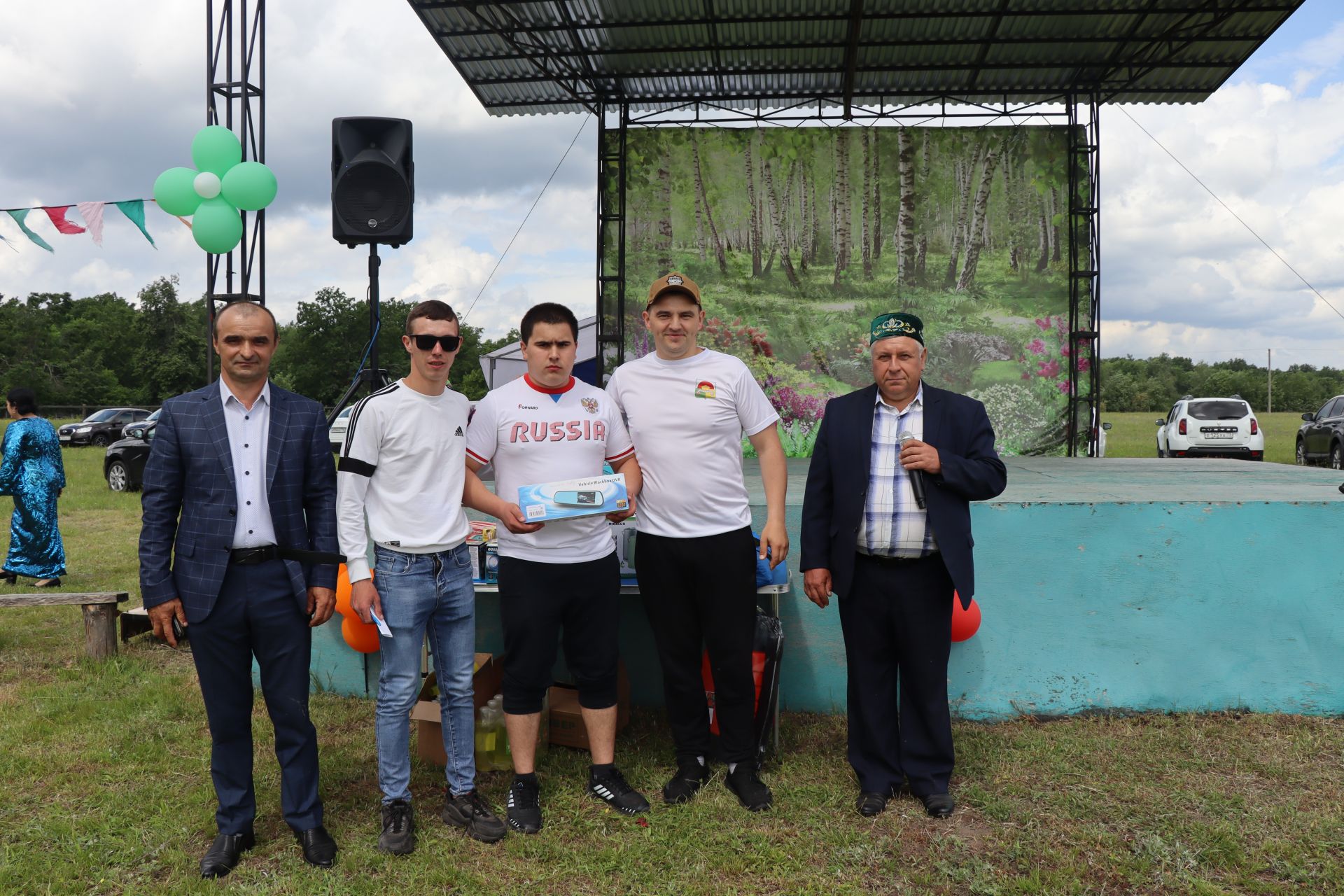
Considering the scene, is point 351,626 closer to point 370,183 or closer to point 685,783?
point 685,783

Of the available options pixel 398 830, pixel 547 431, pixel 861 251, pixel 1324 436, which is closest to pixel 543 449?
pixel 547 431

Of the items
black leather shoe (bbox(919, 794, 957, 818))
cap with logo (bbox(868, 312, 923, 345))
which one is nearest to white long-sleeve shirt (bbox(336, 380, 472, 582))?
cap with logo (bbox(868, 312, 923, 345))

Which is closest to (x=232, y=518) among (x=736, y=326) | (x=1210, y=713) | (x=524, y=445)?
(x=524, y=445)

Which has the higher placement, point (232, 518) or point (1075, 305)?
point (1075, 305)

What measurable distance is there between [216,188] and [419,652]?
15.2 feet

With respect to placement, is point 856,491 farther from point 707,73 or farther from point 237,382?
point 707,73

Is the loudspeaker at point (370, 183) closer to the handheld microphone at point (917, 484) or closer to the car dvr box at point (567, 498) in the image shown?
the car dvr box at point (567, 498)

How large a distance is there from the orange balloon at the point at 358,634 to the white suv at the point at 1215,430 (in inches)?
640

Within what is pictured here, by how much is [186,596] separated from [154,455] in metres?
0.42

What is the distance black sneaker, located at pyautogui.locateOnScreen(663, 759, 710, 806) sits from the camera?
3.14 meters

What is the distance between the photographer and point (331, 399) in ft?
184

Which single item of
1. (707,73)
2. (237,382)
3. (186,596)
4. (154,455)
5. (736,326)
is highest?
(707,73)

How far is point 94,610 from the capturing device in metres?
4.99

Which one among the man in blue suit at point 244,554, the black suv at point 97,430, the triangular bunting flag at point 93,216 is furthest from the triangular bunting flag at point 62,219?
the black suv at point 97,430
